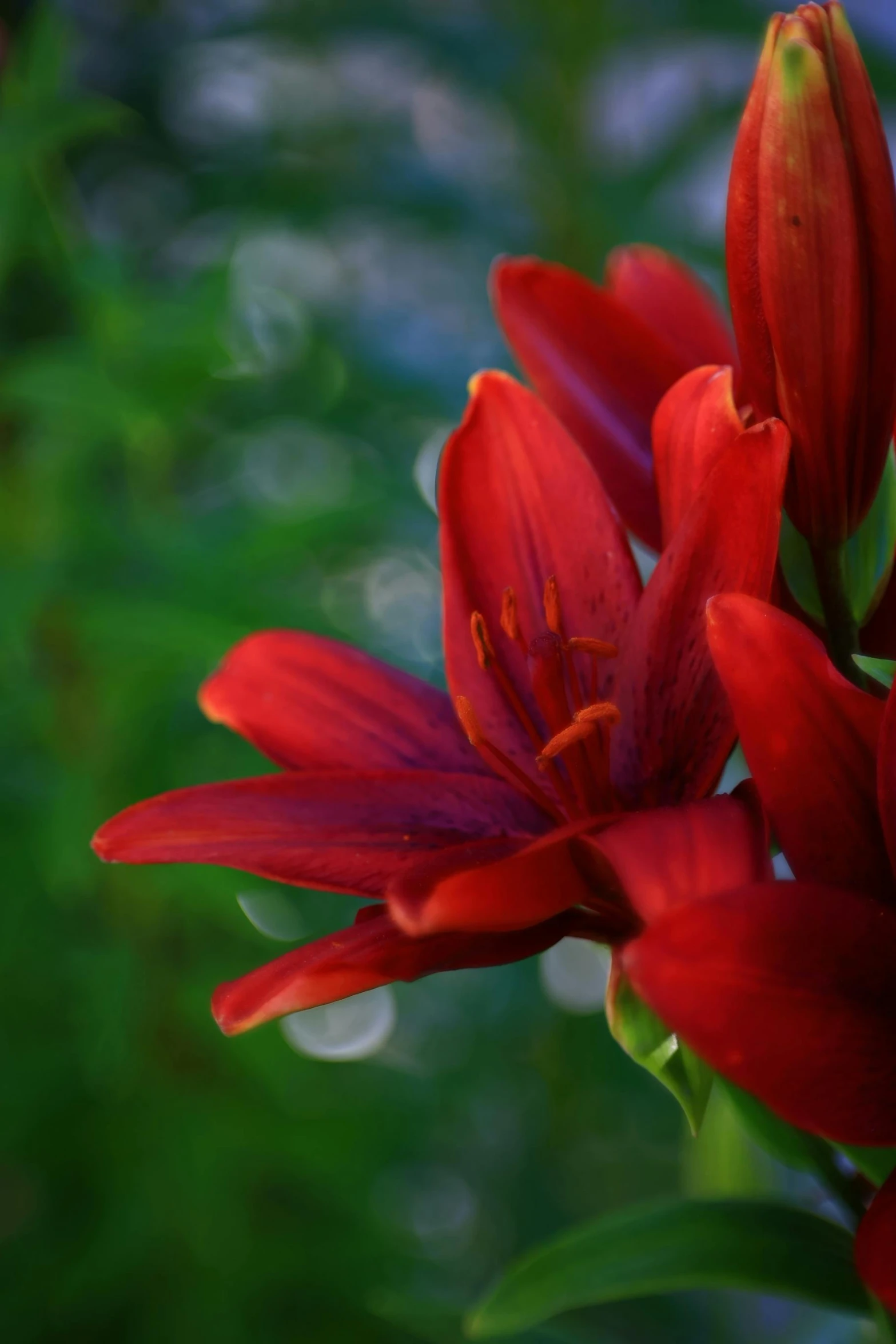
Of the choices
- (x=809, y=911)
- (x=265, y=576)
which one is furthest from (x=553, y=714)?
(x=265, y=576)

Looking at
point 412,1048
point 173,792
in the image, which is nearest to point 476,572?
point 173,792

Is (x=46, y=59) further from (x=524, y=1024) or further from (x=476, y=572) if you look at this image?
(x=524, y=1024)

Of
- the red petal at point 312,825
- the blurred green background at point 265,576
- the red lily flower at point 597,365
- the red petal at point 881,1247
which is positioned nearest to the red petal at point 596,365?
the red lily flower at point 597,365

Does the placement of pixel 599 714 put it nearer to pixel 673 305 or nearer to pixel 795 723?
pixel 795 723

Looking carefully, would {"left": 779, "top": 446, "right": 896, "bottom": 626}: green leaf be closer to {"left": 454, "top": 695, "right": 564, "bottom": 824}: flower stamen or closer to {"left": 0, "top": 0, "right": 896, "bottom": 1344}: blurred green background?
{"left": 454, "top": 695, "right": 564, "bottom": 824}: flower stamen

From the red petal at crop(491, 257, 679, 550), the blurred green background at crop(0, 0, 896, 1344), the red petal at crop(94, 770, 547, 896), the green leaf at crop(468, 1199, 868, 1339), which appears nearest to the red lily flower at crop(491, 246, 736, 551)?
the red petal at crop(491, 257, 679, 550)
